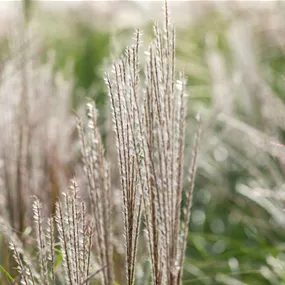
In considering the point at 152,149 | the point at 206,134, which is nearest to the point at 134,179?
the point at 152,149

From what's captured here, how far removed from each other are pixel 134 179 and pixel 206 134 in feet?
4.48

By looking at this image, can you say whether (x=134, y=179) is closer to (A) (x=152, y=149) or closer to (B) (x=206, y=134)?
(A) (x=152, y=149)

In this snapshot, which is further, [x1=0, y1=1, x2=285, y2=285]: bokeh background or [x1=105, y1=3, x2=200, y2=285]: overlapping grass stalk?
[x1=0, y1=1, x2=285, y2=285]: bokeh background

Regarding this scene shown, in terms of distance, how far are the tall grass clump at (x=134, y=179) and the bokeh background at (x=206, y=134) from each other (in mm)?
80

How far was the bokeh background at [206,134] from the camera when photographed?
4.49ft

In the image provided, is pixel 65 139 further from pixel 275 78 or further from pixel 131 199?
pixel 275 78

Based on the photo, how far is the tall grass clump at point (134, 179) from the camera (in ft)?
2.38

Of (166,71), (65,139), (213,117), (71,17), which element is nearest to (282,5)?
(213,117)

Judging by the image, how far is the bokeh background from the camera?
53.9 inches

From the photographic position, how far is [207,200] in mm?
2553

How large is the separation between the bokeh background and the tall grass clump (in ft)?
0.26

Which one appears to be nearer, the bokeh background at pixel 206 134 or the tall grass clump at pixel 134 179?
the tall grass clump at pixel 134 179

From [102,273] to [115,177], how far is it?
78 cm

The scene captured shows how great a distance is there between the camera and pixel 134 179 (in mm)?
728
